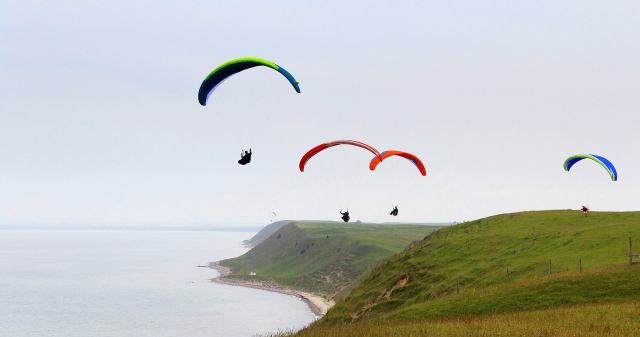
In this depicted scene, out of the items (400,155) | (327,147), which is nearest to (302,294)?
(400,155)

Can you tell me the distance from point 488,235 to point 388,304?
1860 centimetres

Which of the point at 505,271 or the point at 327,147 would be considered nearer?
the point at 327,147

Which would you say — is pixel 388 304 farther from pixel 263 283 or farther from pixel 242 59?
pixel 263 283

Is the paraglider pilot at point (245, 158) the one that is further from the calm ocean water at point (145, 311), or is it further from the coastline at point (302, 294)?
the coastline at point (302, 294)

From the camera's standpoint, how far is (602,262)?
42.6m

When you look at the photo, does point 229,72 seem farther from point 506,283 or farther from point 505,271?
point 505,271

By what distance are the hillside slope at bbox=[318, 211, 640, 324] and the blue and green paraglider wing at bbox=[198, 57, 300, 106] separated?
59.2ft

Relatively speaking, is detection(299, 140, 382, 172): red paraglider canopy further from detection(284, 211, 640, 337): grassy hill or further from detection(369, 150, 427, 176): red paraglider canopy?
detection(284, 211, 640, 337): grassy hill

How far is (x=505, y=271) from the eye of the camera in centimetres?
4928

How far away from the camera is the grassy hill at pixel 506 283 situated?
26.1 m

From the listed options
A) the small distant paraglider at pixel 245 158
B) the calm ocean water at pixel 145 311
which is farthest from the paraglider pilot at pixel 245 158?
the calm ocean water at pixel 145 311

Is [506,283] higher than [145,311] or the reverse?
higher

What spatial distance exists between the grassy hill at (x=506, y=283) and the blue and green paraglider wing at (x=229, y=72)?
45.7ft

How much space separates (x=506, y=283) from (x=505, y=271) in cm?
661
